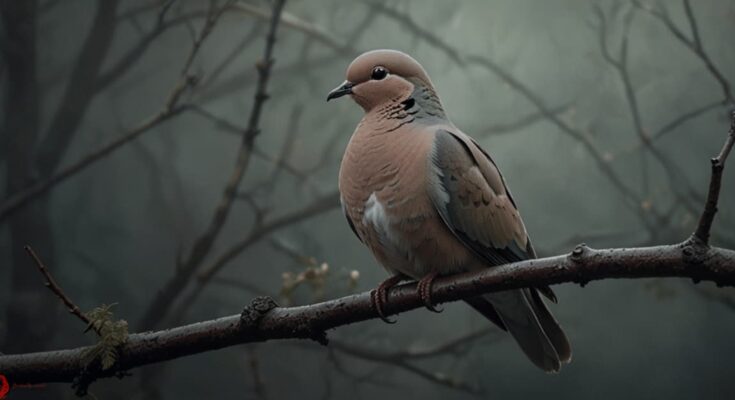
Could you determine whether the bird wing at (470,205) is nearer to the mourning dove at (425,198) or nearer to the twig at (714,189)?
the mourning dove at (425,198)

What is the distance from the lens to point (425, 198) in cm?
119

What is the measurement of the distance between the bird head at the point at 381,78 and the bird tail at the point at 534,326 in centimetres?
36

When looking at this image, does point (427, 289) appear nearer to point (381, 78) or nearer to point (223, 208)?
point (381, 78)

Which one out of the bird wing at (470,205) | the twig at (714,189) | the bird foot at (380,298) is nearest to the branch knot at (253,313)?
the bird foot at (380,298)

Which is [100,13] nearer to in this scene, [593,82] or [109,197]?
[109,197]

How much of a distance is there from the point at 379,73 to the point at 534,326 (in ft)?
1.55

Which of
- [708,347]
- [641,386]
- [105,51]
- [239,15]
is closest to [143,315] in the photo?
[105,51]

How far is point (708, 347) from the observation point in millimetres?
2043

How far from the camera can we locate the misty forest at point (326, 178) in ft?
6.89

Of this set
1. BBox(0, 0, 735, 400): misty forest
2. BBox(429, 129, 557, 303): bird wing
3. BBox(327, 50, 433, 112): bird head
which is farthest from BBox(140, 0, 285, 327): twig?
BBox(429, 129, 557, 303): bird wing

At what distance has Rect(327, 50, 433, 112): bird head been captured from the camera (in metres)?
1.27

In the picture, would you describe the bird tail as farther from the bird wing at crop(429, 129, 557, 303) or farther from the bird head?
the bird head

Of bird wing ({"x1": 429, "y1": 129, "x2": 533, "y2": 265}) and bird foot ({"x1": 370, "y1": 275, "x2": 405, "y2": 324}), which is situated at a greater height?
bird wing ({"x1": 429, "y1": 129, "x2": 533, "y2": 265})

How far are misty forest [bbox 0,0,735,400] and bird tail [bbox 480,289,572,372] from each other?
2.72ft
